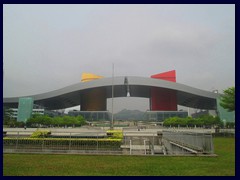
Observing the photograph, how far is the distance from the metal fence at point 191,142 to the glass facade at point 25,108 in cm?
5113

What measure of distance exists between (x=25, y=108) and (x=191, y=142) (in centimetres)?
5560

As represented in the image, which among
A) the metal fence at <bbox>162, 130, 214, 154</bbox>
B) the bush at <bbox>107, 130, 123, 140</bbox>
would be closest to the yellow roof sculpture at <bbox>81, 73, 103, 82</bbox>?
the bush at <bbox>107, 130, 123, 140</bbox>

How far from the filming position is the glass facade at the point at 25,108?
58.8 metres

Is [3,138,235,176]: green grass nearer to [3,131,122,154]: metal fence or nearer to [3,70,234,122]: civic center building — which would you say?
[3,131,122,154]: metal fence

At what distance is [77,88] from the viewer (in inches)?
2500

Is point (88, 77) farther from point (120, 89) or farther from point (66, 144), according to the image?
point (66, 144)

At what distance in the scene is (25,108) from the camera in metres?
60.0

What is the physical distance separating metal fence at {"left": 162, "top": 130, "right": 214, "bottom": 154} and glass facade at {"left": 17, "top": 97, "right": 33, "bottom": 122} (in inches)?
2013

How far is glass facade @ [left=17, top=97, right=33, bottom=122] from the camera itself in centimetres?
5878

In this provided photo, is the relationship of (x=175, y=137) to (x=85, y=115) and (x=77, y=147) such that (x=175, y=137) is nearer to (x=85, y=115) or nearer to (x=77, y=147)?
(x=77, y=147)

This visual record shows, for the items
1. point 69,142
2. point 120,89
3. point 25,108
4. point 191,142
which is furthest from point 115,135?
point 120,89

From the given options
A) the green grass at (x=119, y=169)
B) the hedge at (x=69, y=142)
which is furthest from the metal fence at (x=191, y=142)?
the hedge at (x=69, y=142)

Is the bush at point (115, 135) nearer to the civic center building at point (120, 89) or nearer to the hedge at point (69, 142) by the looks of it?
the hedge at point (69, 142)
